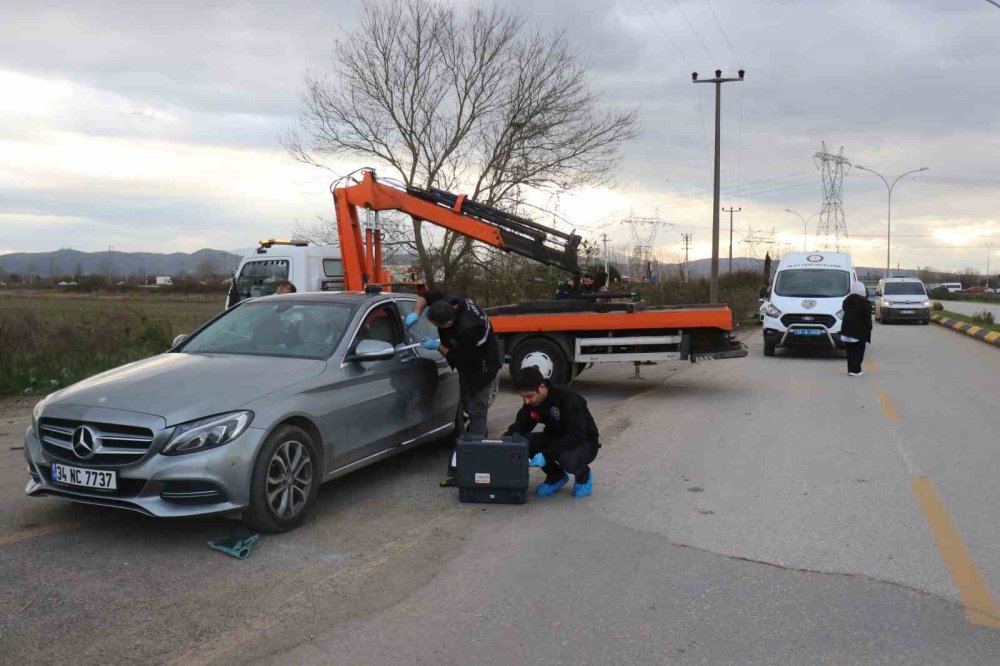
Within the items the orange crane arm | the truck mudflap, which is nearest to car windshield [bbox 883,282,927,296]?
the truck mudflap

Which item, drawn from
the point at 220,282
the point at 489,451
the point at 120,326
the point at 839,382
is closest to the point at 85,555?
the point at 489,451

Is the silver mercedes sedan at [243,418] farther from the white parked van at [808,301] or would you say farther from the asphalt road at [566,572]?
the white parked van at [808,301]

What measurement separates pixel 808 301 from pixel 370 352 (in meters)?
13.8

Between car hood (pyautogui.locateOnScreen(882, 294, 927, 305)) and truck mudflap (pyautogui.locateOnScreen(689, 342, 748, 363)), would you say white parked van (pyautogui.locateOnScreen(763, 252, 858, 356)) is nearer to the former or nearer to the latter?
truck mudflap (pyautogui.locateOnScreen(689, 342, 748, 363))

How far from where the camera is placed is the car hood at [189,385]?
4.96 m

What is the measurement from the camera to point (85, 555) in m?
4.89

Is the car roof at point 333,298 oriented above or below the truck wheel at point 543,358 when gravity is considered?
above

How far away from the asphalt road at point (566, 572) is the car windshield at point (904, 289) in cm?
2726

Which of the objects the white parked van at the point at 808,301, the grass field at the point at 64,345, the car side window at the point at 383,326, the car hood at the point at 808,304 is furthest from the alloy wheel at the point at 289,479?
the car hood at the point at 808,304

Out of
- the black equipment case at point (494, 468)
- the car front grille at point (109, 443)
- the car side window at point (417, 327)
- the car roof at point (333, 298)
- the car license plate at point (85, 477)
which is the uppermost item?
the car roof at point (333, 298)

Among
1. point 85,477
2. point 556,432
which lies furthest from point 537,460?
point 85,477

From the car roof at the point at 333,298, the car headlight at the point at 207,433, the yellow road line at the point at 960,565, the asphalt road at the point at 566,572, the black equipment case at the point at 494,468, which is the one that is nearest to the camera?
the asphalt road at the point at 566,572

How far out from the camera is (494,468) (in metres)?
6.05

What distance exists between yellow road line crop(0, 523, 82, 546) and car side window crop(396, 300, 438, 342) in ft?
9.98
